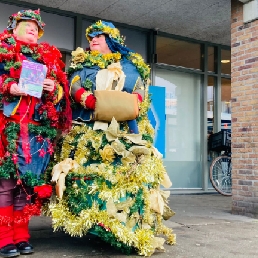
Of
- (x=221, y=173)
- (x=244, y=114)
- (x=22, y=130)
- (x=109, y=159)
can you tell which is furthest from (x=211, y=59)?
(x=22, y=130)

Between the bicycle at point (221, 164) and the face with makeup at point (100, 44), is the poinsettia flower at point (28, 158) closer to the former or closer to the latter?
the face with makeup at point (100, 44)

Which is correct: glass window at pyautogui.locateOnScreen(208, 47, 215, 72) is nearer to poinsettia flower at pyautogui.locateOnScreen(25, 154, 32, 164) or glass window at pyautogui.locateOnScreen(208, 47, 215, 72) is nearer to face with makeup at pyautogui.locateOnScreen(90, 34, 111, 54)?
face with makeup at pyautogui.locateOnScreen(90, 34, 111, 54)

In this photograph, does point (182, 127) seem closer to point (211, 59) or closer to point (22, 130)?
point (211, 59)

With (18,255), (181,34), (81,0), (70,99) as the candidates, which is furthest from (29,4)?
(18,255)

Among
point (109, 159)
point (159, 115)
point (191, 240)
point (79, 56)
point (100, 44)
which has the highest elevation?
point (100, 44)

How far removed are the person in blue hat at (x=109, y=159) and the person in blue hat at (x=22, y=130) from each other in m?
0.18

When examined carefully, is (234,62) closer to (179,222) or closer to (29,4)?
(179,222)

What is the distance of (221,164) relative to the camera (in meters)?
8.41

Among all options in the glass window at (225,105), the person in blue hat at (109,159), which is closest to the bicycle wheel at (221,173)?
the glass window at (225,105)

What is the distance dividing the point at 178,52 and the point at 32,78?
18.1 ft

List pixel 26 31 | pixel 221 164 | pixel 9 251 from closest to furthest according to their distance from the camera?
pixel 9 251 → pixel 26 31 → pixel 221 164

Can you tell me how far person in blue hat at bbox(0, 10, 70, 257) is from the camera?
10.1ft

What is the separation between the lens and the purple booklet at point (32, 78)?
10.0 feet

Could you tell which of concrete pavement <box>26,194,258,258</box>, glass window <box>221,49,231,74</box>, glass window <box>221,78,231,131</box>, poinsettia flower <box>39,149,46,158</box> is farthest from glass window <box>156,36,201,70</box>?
poinsettia flower <box>39,149,46,158</box>
